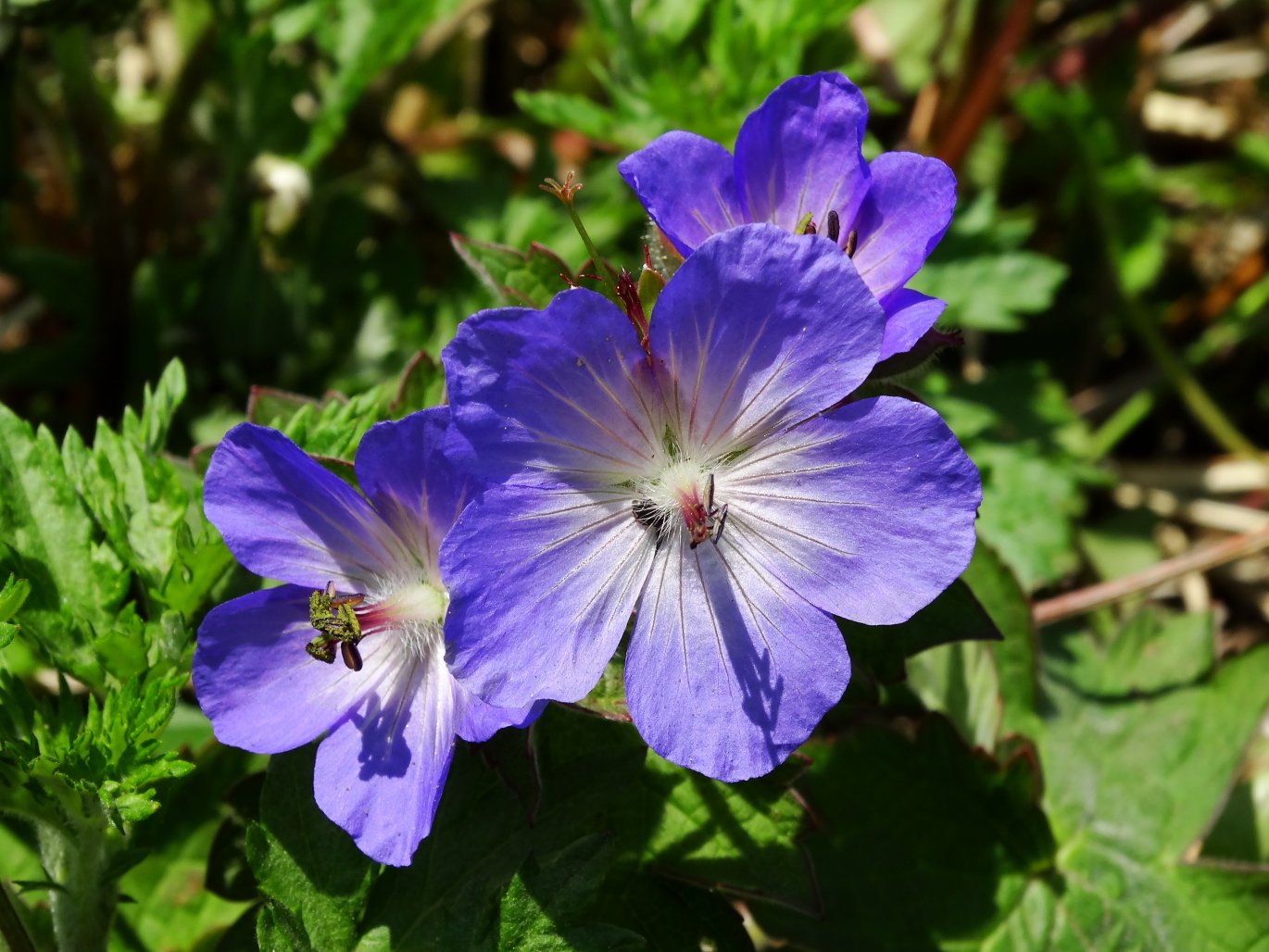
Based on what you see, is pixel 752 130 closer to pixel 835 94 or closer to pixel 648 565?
pixel 835 94

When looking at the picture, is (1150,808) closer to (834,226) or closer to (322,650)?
(834,226)

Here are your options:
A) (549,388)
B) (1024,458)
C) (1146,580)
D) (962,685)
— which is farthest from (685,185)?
(1146,580)

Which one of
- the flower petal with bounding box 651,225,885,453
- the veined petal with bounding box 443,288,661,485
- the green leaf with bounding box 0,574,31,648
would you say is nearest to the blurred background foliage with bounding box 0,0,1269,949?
the green leaf with bounding box 0,574,31,648

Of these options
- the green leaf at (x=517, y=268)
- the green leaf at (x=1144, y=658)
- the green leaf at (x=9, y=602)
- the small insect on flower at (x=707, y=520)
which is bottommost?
the green leaf at (x=1144, y=658)

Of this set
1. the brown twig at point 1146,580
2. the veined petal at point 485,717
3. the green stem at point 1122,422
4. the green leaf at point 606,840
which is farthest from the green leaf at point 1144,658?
the veined petal at point 485,717

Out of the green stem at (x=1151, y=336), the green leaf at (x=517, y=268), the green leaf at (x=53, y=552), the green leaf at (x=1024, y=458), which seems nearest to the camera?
the green leaf at (x=53, y=552)

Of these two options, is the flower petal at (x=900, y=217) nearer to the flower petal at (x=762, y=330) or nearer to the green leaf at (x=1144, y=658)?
the flower petal at (x=762, y=330)

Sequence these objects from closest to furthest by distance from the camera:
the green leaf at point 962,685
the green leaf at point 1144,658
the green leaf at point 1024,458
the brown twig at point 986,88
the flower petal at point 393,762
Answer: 1. the flower petal at point 393,762
2. the green leaf at point 962,685
3. the green leaf at point 1144,658
4. the green leaf at point 1024,458
5. the brown twig at point 986,88
